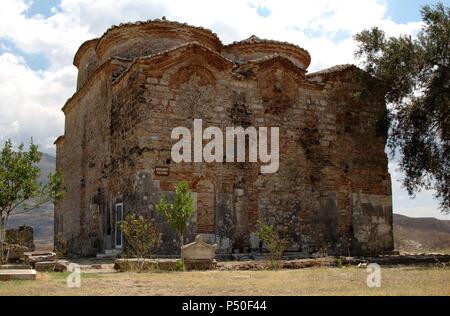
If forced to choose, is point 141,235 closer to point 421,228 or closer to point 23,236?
point 23,236

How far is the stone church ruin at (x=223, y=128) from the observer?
15156 mm

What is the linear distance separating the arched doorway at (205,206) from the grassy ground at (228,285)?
4867 mm

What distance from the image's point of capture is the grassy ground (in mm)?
7367

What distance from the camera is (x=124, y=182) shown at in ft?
51.1

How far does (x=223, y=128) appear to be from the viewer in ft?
52.6

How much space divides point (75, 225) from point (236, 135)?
8.17 m

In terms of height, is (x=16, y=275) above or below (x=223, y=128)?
below

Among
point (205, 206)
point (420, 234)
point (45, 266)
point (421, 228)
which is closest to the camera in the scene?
point (45, 266)

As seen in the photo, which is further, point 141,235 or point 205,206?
point 205,206

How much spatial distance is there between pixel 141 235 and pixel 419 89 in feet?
31.7

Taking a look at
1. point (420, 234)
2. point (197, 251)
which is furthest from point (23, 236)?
point (420, 234)

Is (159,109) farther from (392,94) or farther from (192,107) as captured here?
(392,94)
